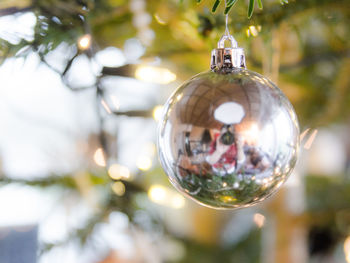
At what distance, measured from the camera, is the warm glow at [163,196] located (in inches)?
23.8

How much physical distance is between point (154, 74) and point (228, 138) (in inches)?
10.7

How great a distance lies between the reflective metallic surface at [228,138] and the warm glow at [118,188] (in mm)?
295

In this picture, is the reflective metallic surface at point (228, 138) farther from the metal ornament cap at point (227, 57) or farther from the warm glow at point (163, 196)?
the warm glow at point (163, 196)

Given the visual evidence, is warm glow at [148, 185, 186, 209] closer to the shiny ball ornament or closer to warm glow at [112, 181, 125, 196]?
warm glow at [112, 181, 125, 196]

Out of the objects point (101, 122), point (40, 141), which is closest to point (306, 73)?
point (101, 122)

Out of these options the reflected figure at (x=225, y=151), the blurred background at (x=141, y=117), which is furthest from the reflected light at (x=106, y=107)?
the reflected figure at (x=225, y=151)

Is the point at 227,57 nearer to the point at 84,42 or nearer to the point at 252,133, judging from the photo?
the point at 252,133

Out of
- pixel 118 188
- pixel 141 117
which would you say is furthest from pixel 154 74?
pixel 118 188

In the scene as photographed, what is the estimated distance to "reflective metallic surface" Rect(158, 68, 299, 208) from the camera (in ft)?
0.89

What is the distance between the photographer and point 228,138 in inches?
10.6

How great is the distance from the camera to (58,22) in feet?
1.33

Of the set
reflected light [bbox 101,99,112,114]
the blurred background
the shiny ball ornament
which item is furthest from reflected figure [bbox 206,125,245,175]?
reflected light [bbox 101,99,112,114]

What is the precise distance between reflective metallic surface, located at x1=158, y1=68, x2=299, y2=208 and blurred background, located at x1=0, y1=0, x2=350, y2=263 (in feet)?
0.28

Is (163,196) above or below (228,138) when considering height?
below
